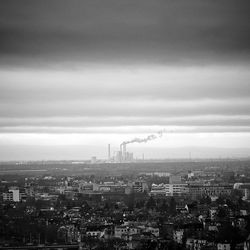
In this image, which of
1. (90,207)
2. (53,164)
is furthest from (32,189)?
(53,164)

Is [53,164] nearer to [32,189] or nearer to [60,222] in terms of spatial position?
[32,189]

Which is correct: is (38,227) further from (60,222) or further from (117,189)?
(117,189)

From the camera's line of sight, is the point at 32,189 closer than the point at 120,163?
Yes

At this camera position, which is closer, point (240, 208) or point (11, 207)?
point (240, 208)

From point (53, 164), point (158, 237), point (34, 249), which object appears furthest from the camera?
point (53, 164)

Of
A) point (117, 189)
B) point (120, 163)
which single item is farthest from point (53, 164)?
point (117, 189)

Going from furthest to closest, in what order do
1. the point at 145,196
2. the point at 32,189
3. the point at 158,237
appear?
the point at 32,189, the point at 145,196, the point at 158,237

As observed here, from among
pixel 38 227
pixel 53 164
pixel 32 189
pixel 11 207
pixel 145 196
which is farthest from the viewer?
pixel 53 164

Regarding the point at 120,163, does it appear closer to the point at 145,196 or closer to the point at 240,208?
the point at 145,196

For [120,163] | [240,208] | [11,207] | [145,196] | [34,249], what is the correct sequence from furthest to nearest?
[120,163] < [145,196] < [11,207] < [240,208] < [34,249]
